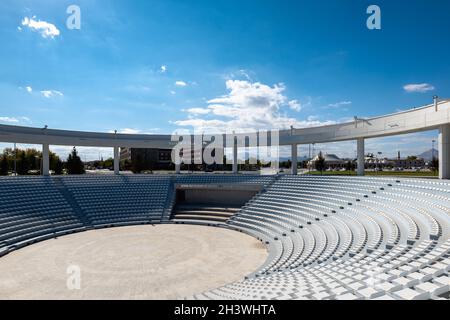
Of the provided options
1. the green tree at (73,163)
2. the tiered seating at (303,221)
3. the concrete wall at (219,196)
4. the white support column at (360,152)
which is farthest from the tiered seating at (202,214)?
the green tree at (73,163)

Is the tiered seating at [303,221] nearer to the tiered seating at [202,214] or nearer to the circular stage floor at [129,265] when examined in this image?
the tiered seating at [202,214]

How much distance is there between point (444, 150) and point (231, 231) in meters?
18.4

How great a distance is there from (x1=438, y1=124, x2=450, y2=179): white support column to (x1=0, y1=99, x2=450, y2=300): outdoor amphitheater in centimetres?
10

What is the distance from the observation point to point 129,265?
15.7 meters

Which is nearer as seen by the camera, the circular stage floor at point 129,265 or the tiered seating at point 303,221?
the tiered seating at point 303,221

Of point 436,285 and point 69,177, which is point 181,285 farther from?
point 69,177

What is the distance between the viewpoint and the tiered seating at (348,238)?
706 centimetres

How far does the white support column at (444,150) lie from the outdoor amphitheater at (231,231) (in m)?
0.10

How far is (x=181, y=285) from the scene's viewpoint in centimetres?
1306

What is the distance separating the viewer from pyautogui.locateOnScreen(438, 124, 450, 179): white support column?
63.2 feet

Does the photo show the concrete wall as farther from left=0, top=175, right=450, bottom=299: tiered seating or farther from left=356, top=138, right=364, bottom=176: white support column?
left=356, top=138, right=364, bottom=176: white support column

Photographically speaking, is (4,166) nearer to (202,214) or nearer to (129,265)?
(202,214)
